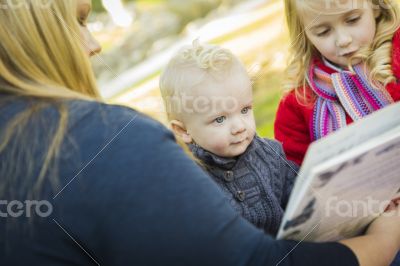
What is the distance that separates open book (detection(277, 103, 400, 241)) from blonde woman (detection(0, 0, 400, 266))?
0.35 ft

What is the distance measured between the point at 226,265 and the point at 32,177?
13.9 inches

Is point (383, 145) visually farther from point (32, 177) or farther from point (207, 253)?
point (32, 177)

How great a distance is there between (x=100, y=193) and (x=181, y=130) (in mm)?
679

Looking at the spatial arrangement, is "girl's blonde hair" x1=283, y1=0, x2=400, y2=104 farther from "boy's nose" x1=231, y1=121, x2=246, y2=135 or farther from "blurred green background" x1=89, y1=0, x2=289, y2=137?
"blurred green background" x1=89, y1=0, x2=289, y2=137

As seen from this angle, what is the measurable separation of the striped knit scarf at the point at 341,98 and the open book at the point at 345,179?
49cm

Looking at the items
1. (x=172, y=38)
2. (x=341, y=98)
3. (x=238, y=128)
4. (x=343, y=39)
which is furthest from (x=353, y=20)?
(x=172, y=38)

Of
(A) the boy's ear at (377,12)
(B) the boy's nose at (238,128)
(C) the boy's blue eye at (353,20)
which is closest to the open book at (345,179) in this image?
(B) the boy's nose at (238,128)

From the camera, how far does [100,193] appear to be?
99cm

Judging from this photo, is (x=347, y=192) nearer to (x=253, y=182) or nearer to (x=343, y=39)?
(x=253, y=182)

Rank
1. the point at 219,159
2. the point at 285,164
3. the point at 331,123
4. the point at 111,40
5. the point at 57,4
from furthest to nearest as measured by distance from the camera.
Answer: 1. the point at 111,40
2. the point at 331,123
3. the point at 285,164
4. the point at 219,159
5. the point at 57,4

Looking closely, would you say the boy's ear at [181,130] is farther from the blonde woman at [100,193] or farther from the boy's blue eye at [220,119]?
the blonde woman at [100,193]

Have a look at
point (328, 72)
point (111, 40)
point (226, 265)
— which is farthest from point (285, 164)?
point (111, 40)

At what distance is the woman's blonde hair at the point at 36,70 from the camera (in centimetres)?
101

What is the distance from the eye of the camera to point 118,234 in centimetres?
100
